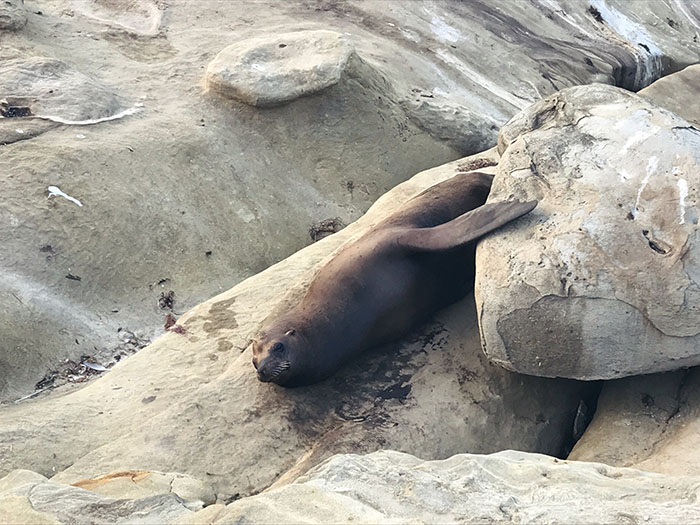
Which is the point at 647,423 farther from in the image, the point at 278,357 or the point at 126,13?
the point at 126,13

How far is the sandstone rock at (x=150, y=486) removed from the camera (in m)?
3.48

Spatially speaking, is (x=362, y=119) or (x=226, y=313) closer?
(x=226, y=313)

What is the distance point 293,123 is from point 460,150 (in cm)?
184

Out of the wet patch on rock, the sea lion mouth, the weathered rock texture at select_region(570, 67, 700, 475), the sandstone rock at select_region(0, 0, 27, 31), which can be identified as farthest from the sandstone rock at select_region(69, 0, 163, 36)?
the weathered rock texture at select_region(570, 67, 700, 475)

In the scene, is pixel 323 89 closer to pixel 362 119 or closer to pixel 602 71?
pixel 362 119

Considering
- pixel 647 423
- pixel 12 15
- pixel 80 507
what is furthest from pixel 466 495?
pixel 12 15

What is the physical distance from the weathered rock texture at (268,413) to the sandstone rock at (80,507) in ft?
2.78

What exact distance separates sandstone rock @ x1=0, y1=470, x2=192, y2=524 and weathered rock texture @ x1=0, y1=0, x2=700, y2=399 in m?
2.47

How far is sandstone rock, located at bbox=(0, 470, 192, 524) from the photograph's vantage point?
10.5ft

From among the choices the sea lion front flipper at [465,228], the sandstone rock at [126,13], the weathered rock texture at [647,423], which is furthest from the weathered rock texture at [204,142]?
the weathered rock texture at [647,423]

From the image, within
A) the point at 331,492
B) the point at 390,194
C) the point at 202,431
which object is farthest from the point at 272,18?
the point at 331,492

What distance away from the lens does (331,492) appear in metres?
3.25

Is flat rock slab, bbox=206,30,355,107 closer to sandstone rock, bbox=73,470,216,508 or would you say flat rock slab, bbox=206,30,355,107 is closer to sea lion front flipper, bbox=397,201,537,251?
sea lion front flipper, bbox=397,201,537,251

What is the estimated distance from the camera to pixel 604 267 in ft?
14.3
